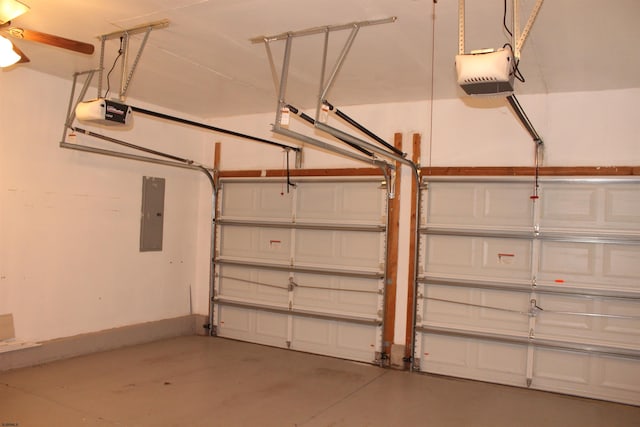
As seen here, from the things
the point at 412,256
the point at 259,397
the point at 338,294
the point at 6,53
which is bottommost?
the point at 259,397

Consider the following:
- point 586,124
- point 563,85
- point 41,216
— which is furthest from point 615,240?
point 41,216

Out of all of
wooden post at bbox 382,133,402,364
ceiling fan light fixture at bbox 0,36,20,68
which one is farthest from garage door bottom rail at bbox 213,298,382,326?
ceiling fan light fixture at bbox 0,36,20,68

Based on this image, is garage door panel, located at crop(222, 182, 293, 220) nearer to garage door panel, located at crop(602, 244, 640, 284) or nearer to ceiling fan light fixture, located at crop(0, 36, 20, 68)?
garage door panel, located at crop(602, 244, 640, 284)

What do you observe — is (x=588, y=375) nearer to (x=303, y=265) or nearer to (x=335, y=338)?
(x=335, y=338)

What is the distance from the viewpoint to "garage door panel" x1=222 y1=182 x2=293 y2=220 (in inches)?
249

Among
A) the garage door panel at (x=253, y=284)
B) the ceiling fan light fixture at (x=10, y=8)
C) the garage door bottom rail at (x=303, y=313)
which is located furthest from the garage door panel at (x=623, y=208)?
the ceiling fan light fixture at (x=10, y=8)

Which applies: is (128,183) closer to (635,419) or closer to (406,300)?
(406,300)

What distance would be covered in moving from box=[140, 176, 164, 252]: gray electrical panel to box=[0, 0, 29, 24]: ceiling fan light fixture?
3.50 meters

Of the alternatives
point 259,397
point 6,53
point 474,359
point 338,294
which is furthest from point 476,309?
point 6,53

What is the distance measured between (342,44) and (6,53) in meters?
2.23

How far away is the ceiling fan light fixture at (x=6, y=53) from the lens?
2738 mm

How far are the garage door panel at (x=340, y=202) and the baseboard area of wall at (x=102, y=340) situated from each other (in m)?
2.11

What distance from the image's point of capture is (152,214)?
6262 millimetres

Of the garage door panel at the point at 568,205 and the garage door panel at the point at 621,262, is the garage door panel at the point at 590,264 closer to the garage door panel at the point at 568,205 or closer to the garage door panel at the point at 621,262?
the garage door panel at the point at 621,262
